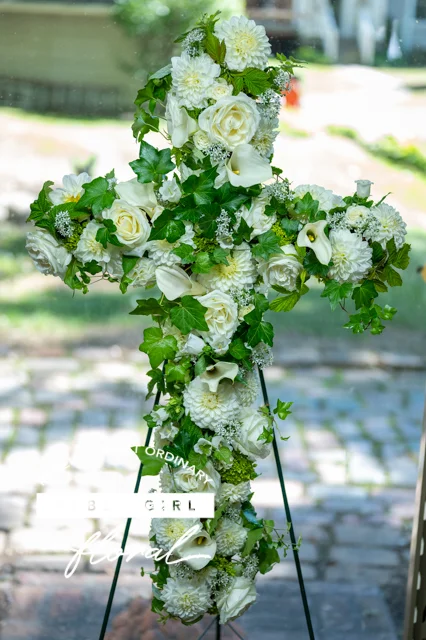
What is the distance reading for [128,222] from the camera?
48.4 inches

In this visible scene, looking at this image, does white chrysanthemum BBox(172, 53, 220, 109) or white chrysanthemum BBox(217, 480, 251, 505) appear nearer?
white chrysanthemum BBox(172, 53, 220, 109)

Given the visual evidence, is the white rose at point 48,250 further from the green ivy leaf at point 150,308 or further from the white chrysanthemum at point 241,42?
the white chrysanthemum at point 241,42

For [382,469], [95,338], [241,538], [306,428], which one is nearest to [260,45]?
[241,538]

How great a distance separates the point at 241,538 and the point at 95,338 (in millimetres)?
783

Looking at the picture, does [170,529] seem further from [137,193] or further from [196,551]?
[137,193]

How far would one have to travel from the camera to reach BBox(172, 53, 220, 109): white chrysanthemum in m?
1.23

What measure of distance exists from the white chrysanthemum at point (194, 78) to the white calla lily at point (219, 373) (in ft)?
1.23

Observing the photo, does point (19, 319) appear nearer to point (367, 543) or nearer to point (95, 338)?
point (95, 338)

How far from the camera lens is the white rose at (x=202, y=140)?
1.24 m

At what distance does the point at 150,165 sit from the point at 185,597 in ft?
2.19

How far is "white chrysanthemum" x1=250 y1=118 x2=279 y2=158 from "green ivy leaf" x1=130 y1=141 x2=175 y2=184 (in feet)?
0.46

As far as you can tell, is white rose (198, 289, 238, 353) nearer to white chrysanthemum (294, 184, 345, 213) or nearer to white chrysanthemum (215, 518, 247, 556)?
white chrysanthemum (294, 184, 345, 213)

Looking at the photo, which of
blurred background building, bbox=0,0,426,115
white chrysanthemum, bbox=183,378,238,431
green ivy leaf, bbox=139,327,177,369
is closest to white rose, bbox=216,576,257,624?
white chrysanthemum, bbox=183,378,238,431

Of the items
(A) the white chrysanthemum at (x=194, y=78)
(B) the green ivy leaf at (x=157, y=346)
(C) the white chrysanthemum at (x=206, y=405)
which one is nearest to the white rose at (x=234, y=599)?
(C) the white chrysanthemum at (x=206, y=405)
